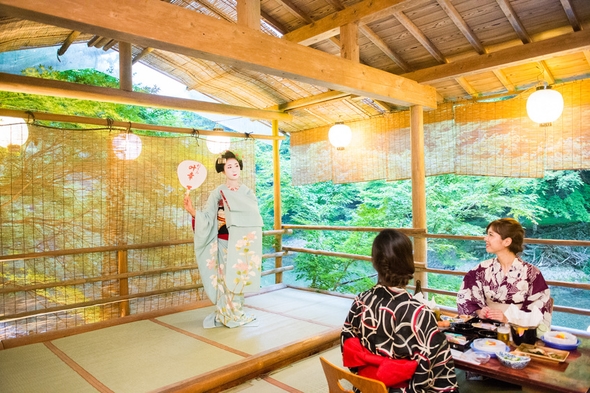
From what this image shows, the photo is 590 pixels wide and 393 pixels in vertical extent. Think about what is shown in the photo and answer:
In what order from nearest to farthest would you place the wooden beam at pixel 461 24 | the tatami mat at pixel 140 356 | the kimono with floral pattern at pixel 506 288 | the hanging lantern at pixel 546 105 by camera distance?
1. the kimono with floral pattern at pixel 506 288
2. the tatami mat at pixel 140 356
3. the wooden beam at pixel 461 24
4. the hanging lantern at pixel 546 105

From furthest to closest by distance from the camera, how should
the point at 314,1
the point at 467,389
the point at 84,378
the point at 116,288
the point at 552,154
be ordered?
the point at 116,288 → the point at 552,154 → the point at 314,1 → the point at 84,378 → the point at 467,389

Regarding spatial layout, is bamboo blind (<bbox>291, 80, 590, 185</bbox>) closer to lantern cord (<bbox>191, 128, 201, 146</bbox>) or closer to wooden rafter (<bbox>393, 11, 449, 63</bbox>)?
wooden rafter (<bbox>393, 11, 449, 63</bbox>)

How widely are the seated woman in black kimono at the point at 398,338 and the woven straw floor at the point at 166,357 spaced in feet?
2.04

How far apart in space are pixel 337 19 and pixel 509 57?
177 cm

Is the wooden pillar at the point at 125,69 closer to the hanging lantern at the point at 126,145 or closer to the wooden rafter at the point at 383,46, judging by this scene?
the hanging lantern at the point at 126,145

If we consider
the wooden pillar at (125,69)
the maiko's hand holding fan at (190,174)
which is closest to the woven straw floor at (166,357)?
the maiko's hand holding fan at (190,174)

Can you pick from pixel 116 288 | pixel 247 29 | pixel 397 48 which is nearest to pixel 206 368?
pixel 116 288

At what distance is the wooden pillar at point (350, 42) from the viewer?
4.09 meters

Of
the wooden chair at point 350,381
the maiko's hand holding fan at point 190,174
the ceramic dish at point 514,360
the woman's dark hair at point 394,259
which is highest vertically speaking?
the maiko's hand holding fan at point 190,174

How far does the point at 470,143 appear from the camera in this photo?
5.12 metres

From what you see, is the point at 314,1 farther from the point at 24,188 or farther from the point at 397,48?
the point at 24,188

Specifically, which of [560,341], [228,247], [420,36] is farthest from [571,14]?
[228,247]

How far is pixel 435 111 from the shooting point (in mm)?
5453

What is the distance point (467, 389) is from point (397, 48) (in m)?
3.77
